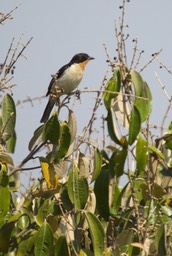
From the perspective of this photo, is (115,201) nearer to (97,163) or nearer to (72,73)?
(97,163)

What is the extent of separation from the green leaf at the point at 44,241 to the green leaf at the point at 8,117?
0.71m

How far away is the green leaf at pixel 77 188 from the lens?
3086 mm

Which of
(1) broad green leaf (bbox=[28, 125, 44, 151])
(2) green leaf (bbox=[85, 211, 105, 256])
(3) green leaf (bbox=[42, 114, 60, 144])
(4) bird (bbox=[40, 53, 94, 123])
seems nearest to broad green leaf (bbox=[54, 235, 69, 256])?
(2) green leaf (bbox=[85, 211, 105, 256])

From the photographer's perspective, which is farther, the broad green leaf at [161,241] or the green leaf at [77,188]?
the green leaf at [77,188]

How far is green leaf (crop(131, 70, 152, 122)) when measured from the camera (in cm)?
322

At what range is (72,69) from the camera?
6531 mm

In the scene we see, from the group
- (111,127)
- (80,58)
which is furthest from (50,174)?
(80,58)

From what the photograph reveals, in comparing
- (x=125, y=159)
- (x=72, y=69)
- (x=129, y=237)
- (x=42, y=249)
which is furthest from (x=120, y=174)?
(x=72, y=69)

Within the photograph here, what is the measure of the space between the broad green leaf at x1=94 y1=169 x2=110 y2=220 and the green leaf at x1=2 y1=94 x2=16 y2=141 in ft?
2.09

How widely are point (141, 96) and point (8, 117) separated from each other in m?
0.79

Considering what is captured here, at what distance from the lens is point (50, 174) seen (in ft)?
11.0

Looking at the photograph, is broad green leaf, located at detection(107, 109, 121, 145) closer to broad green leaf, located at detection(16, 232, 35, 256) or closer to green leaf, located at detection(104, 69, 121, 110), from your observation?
green leaf, located at detection(104, 69, 121, 110)

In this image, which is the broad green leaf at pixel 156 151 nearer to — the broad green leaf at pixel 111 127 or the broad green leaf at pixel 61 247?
the broad green leaf at pixel 111 127

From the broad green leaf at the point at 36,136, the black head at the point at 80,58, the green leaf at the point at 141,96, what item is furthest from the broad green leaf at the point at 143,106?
the black head at the point at 80,58
